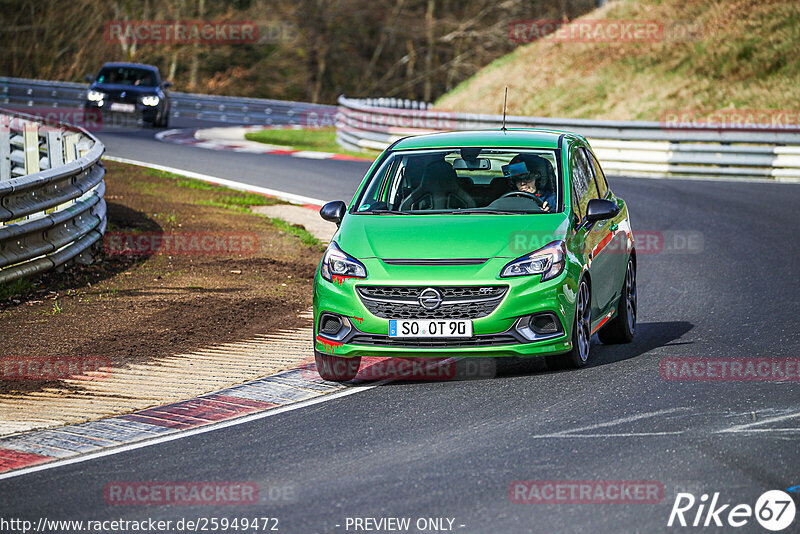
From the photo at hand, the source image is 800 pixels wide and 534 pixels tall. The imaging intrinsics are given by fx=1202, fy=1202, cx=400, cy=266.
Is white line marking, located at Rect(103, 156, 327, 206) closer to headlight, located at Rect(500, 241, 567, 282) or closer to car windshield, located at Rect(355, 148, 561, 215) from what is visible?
car windshield, located at Rect(355, 148, 561, 215)

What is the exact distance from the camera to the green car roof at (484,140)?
941cm

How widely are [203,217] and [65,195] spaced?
452 centimetres

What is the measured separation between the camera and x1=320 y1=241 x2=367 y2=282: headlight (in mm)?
8172

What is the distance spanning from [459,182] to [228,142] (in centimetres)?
2482

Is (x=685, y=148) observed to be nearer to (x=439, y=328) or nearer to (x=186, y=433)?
(x=439, y=328)

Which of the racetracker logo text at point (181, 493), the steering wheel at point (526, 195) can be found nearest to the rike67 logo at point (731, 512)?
the racetracker logo text at point (181, 493)

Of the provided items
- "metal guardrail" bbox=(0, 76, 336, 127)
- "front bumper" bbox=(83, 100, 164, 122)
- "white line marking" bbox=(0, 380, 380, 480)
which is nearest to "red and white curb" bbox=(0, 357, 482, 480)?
"white line marking" bbox=(0, 380, 380, 480)

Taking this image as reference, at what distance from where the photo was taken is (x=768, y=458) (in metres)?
6.21

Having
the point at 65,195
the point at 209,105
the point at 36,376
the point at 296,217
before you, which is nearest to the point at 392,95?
the point at 209,105

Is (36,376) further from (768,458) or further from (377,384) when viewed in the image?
(768,458)

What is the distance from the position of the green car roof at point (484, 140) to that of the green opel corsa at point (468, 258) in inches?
0.6

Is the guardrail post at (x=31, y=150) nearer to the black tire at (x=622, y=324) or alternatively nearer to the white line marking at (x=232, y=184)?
the white line marking at (x=232, y=184)

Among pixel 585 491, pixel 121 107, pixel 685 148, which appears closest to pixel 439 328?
pixel 585 491

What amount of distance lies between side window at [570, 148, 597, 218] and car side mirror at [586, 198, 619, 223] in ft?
0.43
